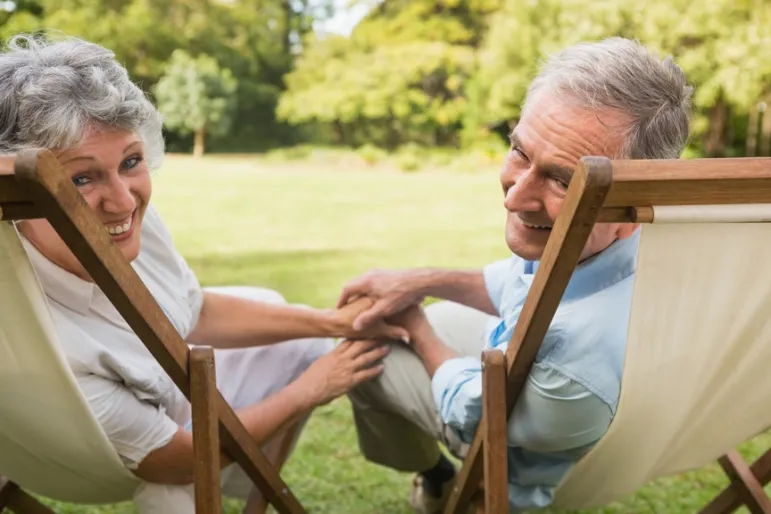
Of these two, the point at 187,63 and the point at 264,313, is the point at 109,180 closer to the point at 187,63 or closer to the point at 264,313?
the point at 264,313

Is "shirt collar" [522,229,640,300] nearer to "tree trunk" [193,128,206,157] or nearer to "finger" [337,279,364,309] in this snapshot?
"finger" [337,279,364,309]

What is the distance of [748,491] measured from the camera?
79.5 inches

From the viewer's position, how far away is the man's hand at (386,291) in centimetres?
214

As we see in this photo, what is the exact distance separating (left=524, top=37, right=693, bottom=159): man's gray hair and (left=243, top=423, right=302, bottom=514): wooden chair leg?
1057 millimetres

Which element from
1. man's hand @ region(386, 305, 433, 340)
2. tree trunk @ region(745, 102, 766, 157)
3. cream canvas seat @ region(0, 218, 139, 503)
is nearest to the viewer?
cream canvas seat @ region(0, 218, 139, 503)

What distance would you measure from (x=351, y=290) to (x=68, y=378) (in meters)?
0.90

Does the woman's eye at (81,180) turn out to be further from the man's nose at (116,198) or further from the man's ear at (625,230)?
the man's ear at (625,230)

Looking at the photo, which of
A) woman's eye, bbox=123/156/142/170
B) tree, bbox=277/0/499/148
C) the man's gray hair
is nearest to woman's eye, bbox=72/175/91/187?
woman's eye, bbox=123/156/142/170

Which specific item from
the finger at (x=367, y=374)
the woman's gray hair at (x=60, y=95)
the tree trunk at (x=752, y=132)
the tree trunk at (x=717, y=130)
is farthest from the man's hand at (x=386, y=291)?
the tree trunk at (x=752, y=132)

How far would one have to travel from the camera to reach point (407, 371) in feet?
6.88

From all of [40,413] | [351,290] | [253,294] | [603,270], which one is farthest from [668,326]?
[253,294]

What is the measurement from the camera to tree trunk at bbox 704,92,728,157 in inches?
685

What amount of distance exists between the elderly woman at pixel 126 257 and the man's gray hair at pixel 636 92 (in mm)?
818

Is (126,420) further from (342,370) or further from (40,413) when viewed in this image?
(342,370)
